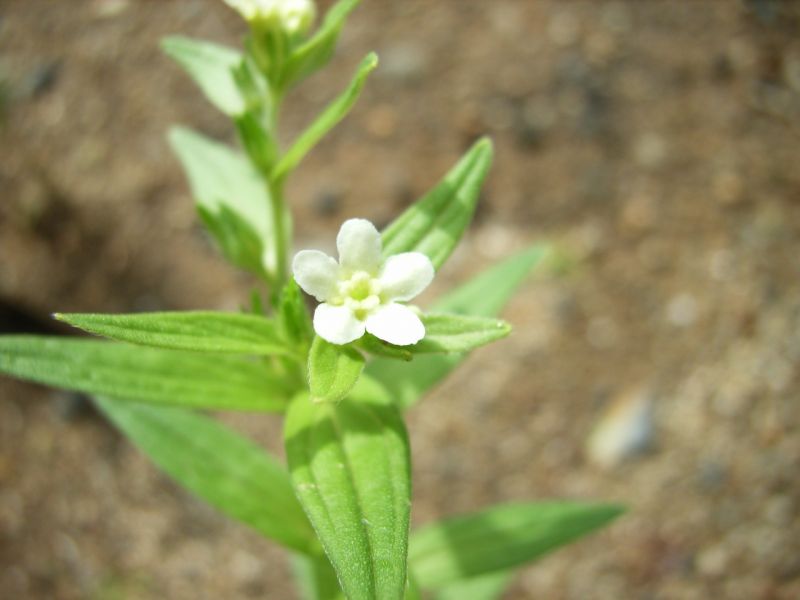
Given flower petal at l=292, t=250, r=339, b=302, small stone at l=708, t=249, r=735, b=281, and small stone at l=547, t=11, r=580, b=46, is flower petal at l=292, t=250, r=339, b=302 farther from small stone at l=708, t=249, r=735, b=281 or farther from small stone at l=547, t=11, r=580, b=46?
small stone at l=547, t=11, r=580, b=46

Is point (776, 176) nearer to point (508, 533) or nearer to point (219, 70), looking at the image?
point (508, 533)

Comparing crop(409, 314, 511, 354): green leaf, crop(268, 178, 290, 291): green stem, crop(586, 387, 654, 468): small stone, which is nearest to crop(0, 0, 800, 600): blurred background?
crop(586, 387, 654, 468): small stone

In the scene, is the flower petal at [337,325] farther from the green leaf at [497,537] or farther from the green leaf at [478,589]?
the green leaf at [478,589]

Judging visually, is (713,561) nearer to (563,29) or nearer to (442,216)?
(442,216)

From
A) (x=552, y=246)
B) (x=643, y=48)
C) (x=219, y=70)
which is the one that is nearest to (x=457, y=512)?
(x=552, y=246)

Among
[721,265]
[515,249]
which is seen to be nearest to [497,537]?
[515,249]
